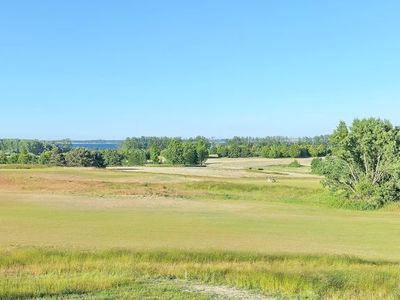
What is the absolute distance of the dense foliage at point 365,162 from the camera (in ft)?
184

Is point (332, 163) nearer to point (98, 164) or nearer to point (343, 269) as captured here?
point (343, 269)

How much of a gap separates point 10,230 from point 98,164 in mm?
117519

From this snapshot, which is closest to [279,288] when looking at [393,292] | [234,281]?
[234,281]

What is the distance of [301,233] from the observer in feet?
101

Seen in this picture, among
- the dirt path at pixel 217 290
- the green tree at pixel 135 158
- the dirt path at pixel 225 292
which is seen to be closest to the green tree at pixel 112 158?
the green tree at pixel 135 158

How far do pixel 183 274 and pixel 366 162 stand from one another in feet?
155

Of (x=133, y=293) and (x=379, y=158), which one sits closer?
(x=133, y=293)

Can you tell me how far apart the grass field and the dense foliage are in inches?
165

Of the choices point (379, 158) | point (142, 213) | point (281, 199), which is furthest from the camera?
point (281, 199)

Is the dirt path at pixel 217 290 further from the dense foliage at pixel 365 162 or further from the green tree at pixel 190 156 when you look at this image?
the green tree at pixel 190 156

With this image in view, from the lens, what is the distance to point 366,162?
58562mm

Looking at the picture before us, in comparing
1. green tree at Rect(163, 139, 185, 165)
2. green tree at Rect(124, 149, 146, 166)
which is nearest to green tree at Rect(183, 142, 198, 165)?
green tree at Rect(163, 139, 185, 165)

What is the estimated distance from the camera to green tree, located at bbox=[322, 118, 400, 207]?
2215 inches

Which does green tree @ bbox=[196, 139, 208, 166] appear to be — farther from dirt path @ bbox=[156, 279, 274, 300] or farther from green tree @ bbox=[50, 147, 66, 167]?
dirt path @ bbox=[156, 279, 274, 300]
